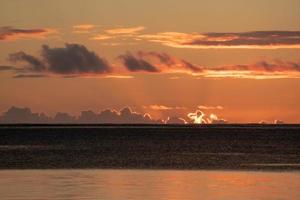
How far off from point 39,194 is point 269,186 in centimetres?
1196

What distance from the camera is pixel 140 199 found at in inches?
1431

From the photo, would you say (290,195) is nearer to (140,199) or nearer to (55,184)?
(140,199)

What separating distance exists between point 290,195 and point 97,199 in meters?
8.44

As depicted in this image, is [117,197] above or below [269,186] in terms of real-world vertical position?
below

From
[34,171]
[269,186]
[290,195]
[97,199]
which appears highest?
[34,171]

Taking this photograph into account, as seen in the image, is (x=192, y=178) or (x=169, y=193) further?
(x=192, y=178)

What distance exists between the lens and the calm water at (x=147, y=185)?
123 feet

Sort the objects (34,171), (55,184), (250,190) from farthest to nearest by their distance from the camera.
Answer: (34,171)
(55,184)
(250,190)

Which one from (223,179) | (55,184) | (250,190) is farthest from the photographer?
(223,179)

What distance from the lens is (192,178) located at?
48906mm

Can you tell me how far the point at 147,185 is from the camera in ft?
142

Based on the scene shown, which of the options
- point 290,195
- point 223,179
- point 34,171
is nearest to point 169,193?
point 290,195

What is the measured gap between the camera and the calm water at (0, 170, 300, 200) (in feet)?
123

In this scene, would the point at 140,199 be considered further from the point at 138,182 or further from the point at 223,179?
the point at 223,179
